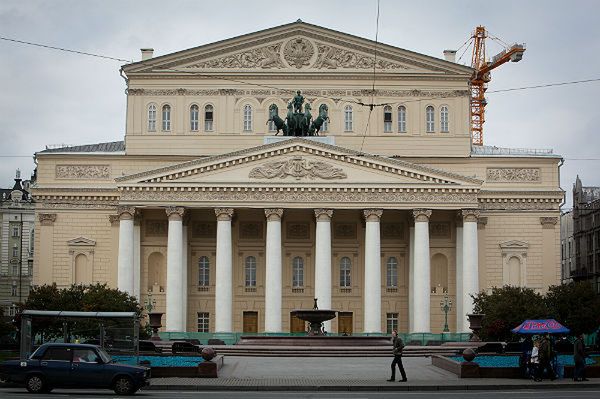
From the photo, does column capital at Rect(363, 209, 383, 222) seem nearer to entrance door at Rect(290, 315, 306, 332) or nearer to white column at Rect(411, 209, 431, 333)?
white column at Rect(411, 209, 431, 333)

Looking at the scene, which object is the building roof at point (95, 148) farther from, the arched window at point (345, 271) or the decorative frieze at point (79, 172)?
the arched window at point (345, 271)

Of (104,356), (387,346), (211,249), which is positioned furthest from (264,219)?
(104,356)

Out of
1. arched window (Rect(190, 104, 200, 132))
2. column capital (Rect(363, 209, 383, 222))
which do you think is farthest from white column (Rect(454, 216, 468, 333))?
arched window (Rect(190, 104, 200, 132))

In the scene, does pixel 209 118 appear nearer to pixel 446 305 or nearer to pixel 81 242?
pixel 81 242

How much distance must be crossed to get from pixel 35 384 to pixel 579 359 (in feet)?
60.1

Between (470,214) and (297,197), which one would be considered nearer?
(297,197)

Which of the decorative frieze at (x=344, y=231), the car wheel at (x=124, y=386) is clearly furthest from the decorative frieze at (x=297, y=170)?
the car wheel at (x=124, y=386)

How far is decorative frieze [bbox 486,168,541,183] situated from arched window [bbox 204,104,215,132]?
20036 millimetres

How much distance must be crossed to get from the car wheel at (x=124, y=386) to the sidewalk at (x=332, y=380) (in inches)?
119

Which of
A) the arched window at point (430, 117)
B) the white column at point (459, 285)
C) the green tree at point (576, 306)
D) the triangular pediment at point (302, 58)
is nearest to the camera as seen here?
the green tree at point (576, 306)

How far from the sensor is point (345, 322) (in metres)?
76.1

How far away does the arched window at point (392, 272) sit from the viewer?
3022 inches

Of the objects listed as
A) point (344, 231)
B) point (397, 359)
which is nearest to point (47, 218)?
point (344, 231)

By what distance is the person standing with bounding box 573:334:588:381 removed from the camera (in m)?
37.8
